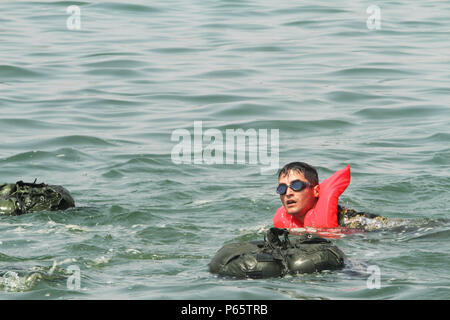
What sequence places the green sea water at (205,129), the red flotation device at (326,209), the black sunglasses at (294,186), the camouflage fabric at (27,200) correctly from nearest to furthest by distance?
1. the green sea water at (205,129)
2. the black sunglasses at (294,186)
3. the red flotation device at (326,209)
4. the camouflage fabric at (27,200)

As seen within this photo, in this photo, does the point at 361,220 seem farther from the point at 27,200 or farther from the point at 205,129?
the point at 205,129

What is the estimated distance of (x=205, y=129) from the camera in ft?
50.1

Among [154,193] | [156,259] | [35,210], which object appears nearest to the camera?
[156,259]

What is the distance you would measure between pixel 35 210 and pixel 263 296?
386cm

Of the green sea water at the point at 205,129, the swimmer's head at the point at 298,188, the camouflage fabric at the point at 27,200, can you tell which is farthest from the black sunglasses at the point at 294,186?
the camouflage fabric at the point at 27,200

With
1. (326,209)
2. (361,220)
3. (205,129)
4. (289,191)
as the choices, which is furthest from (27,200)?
(205,129)

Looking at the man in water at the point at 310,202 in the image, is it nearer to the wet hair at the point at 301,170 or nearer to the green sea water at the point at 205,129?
the wet hair at the point at 301,170

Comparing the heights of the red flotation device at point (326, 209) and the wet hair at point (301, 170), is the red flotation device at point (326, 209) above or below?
below

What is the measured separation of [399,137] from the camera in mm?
14961

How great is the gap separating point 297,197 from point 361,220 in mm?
710

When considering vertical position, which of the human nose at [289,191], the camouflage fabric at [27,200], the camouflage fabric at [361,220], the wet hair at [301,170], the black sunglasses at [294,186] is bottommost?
the camouflage fabric at [361,220]

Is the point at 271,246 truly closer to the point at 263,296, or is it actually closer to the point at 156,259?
the point at 263,296

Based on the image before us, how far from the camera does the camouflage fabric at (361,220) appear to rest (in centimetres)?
970
